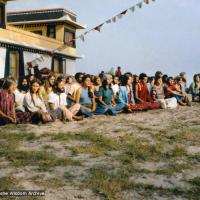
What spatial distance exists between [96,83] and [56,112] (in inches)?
108

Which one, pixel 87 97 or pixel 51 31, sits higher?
pixel 51 31

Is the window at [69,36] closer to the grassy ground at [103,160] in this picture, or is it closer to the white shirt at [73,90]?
the white shirt at [73,90]

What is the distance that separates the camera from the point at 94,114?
12.4 m

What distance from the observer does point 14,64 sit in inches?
1001

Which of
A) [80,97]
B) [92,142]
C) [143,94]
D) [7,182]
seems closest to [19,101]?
[80,97]

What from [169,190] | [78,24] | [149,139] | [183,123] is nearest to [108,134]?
[149,139]

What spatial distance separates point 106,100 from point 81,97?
855 millimetres

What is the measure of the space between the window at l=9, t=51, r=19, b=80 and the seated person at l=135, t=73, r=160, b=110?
12.3 metres

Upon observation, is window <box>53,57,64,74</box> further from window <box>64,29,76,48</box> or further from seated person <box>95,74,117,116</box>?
seated person <box>95,74,117,116</box>

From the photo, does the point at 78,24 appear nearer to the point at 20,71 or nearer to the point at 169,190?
the point at 20,71

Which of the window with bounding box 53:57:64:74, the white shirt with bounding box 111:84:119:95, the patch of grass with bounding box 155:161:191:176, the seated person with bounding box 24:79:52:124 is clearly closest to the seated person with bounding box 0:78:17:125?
the seated person with bounding box 24:79:52:124

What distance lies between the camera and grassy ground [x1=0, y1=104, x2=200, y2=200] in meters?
5.89

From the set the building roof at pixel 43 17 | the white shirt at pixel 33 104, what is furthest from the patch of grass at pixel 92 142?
the building roof at pixel 43 17

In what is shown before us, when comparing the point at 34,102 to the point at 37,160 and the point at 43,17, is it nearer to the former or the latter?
the point at 37,160
